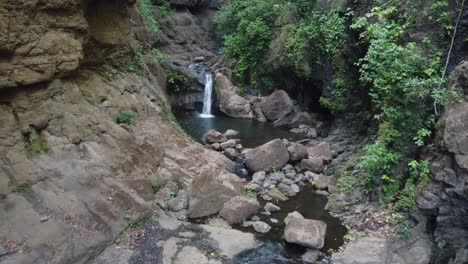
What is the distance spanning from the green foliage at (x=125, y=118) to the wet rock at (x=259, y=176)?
429 cm

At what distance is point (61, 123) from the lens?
9.23m

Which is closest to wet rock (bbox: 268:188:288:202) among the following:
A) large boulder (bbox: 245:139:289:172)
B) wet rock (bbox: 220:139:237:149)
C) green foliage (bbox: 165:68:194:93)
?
large boulder (bbox: 245:139:289:172)

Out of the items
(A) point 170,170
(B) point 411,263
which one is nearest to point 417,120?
(B) point 411,263

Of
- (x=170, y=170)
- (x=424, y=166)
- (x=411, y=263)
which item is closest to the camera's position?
(x=411, y=263)

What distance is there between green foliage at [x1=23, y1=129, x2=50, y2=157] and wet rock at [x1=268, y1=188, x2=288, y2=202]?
618 cm

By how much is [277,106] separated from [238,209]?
10707 millimetres

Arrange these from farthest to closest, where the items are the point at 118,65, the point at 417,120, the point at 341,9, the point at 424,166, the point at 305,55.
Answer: the point at 305,55 < the point at 341,9 < the point at 118,65 < the point at 417,120 < the point at 424,166

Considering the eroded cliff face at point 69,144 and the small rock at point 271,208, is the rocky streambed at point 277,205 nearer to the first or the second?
the small rock at point 271,208

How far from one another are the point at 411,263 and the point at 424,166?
2135 millimetres

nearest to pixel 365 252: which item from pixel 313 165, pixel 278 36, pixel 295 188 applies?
pixel 295 188

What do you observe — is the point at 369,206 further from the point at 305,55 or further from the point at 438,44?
the point at 305,55

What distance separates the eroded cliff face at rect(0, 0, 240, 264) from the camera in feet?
25.2

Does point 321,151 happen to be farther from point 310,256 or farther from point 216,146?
point 310,256

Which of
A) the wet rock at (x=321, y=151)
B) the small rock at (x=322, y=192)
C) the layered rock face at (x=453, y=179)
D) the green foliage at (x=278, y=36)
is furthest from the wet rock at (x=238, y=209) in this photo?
the green foliage at (x=278, y=36)
